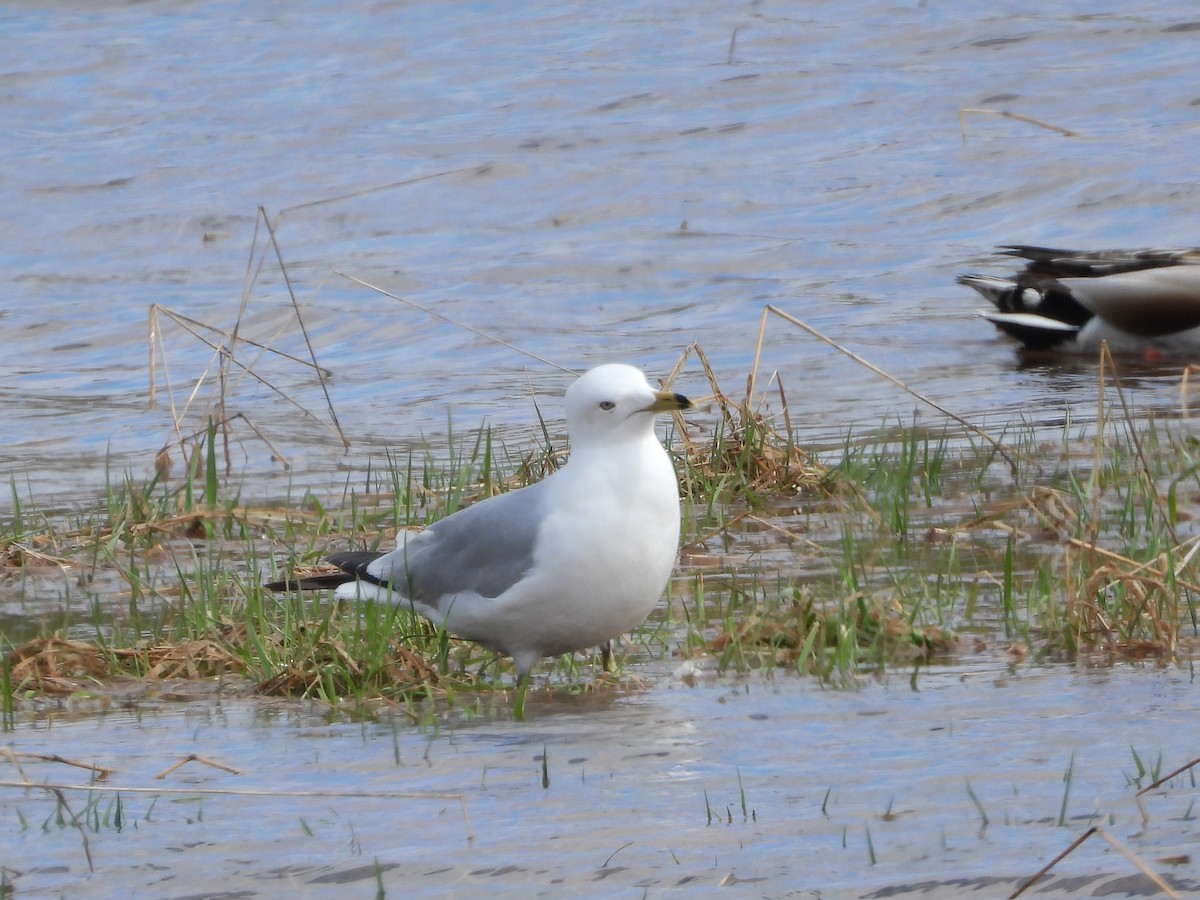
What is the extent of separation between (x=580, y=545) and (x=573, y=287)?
10715mm

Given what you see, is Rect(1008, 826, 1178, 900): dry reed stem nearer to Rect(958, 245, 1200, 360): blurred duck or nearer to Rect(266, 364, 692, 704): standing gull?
Rect(266, 364, 692, 704): standing gull

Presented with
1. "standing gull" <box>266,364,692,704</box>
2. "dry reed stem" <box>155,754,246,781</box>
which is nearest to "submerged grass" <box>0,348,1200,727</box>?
"standing gull" <box>266,364,692,704</box>

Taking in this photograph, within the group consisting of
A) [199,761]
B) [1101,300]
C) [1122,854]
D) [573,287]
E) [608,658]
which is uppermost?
[573,287]

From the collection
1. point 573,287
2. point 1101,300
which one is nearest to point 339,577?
point 1101,300

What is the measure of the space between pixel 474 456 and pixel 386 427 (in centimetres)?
309

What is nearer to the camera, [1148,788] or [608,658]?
[1148,788]

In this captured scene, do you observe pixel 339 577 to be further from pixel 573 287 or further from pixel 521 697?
pixel 573 287

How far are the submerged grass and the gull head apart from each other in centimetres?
64

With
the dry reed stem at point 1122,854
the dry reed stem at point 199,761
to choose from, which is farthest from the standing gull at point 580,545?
the dry reed stem at point 1122,854

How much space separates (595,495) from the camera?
5035 millimetres

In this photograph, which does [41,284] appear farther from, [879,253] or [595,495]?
[595,495]

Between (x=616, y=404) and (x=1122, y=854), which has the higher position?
(x=616, y=404)

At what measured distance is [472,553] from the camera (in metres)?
5.35

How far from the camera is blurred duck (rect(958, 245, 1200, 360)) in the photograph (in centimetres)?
1205
